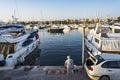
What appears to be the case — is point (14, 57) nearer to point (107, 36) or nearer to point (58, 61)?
point (58, 61)

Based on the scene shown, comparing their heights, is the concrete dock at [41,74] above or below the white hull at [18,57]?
above

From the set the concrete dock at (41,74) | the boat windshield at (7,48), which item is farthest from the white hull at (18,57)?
the concrete dock at (41,74)

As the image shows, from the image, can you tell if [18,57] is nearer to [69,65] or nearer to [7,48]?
[7,48]

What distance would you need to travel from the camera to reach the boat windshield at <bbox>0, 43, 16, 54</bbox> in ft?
96.9

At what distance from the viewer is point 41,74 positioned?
18.5 m

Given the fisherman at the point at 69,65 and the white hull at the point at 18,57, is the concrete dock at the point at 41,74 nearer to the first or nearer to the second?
the fisherman at the point at 69,65

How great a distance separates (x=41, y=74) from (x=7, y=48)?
12.6m

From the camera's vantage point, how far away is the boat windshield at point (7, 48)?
29.5 m

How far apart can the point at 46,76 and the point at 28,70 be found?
100.0 inches

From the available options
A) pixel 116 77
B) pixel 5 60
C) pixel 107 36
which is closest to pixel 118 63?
pixel 116 77

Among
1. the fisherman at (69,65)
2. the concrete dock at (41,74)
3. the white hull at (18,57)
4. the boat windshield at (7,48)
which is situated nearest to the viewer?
the concrete dock at (41,74)

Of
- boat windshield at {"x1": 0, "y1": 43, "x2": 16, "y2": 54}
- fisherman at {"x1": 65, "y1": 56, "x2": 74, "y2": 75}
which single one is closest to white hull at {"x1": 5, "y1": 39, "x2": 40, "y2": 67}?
boat windshield at {"x1": 0, "y1": 43, "x2": 16, "y2": 54}

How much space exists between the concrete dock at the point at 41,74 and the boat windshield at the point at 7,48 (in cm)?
901

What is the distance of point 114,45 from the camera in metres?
31.6
